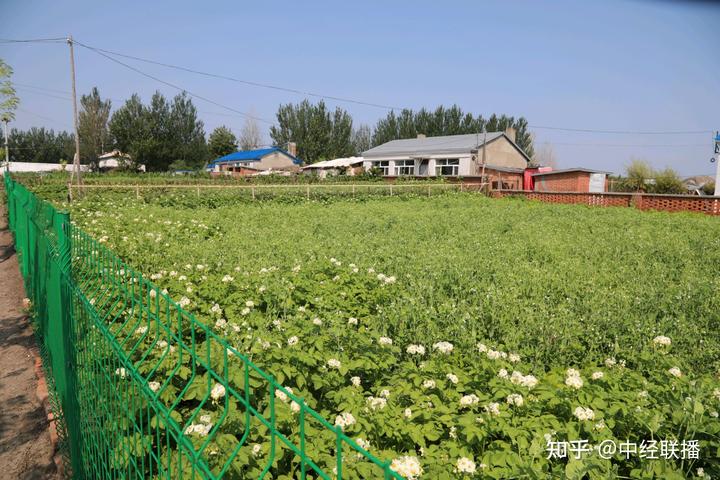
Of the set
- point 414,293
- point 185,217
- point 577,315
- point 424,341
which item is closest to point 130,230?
point 185,217

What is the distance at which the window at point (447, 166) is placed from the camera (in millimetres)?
38409

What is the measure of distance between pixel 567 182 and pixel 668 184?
355 inches

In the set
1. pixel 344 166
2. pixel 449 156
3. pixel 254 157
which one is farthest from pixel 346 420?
pixel 254 157

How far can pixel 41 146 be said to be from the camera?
82438mm

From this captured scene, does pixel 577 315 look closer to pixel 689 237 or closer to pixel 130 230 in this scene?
pixel 689 237

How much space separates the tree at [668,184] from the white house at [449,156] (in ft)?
33.0

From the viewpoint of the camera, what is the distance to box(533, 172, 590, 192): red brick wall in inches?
1211

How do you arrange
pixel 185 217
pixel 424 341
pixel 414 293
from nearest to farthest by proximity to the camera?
1. pixel 424 341
2. pixel 414 293
3. pixel 185 217

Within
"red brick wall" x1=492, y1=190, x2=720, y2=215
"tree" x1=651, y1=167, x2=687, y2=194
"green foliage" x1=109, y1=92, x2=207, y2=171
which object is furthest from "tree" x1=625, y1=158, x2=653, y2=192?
"green foliage" x1=109, y1=92, x2=207, y2=171

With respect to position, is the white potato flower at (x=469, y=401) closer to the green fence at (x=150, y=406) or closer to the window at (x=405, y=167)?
the green fence at (x=150, y=406)

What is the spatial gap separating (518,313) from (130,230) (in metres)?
7.75

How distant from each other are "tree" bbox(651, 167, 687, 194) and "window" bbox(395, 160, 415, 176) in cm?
1921

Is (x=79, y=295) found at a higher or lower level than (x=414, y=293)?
higher

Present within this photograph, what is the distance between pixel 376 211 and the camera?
51.8 feet
